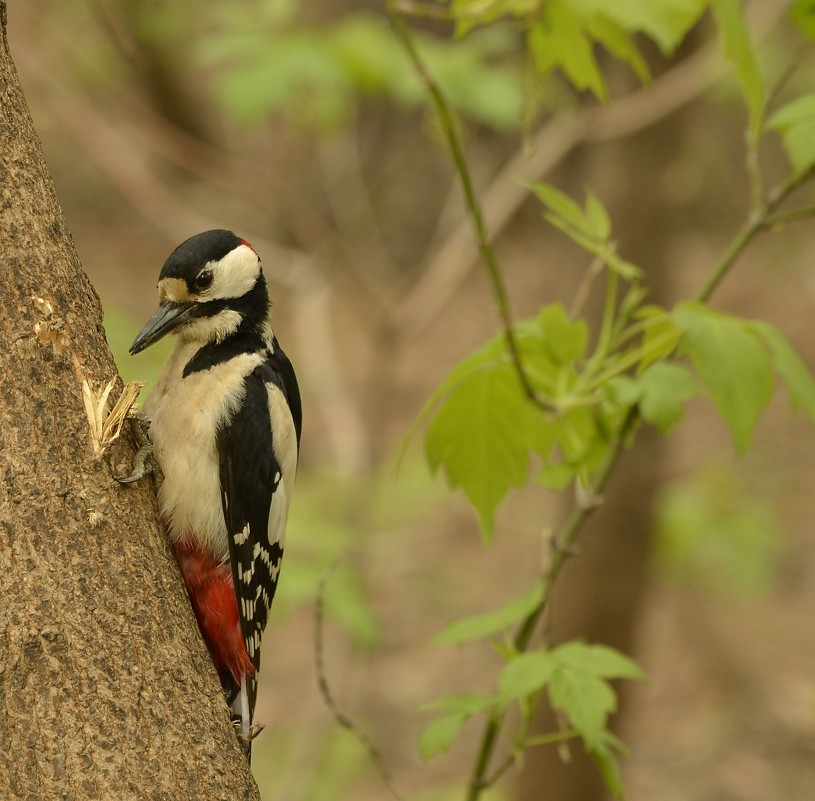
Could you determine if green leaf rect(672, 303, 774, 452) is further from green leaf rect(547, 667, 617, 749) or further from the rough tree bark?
the rough tree bark

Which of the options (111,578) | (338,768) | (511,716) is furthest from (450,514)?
(111,578)

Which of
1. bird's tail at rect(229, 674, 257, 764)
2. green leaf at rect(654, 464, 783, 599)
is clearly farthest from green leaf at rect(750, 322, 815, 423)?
green leaf at rect(654, 464, 783, 599)

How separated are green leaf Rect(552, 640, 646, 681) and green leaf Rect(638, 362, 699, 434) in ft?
1.38

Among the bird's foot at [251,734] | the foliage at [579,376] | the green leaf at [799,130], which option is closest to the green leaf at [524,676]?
the foliage at [579,376]

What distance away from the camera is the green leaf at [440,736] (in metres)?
1.91

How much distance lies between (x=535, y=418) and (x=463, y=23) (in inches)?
28.1

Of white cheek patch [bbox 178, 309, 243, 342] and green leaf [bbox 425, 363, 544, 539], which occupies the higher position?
white cheek patch [bbox 178, 309, 243, 342]

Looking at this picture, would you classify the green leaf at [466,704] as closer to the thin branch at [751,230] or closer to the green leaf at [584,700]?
the green leaf at [584,700]

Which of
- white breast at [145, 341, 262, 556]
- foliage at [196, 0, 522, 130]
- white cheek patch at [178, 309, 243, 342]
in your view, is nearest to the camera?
white breast at [145, 341, 262, 556]

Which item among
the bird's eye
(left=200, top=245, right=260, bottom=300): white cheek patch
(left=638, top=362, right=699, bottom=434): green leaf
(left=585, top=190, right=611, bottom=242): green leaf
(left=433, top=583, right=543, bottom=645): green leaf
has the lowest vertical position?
(left=433, top=583, right=543, bottom=645): green leaf

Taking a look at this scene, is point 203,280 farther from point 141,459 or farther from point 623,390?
point 623,390

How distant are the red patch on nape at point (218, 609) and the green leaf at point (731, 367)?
40.4 inches

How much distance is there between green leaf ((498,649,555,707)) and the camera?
1.83m

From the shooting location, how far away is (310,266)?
170 inches
